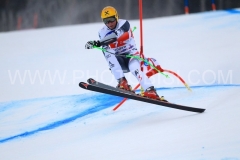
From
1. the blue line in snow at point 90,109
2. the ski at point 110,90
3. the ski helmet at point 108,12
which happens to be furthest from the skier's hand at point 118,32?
the blue line in snow at point 90,109

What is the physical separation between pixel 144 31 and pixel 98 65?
202 cm

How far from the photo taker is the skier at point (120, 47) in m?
6.59

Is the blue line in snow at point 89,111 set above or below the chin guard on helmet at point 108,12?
below

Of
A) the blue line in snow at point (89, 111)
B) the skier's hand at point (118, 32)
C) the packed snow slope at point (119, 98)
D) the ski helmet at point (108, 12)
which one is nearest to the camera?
the packed snow slope at point (119, 98)

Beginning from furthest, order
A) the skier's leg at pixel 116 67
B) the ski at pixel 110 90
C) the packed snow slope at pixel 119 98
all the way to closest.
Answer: the skier's leg at pixel 116 67 → the ski at pixel 110 90 → the packed snow slope at pixel 119 98

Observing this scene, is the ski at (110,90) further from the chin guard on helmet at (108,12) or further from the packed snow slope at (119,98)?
the chin guard on helmet at (108,12)

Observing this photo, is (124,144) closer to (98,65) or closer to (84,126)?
(84,126)

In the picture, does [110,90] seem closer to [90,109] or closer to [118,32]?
[118,32]

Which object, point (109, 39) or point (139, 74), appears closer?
point (109, 39)

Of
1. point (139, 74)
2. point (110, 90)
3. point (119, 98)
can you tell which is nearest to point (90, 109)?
→ point (119, 98)

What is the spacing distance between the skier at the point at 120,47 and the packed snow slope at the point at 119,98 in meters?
0.50

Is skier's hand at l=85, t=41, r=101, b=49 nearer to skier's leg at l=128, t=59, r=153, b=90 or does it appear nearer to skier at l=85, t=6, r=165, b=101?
skier at l=85, t=6, r=165, b=101

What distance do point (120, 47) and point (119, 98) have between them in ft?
5.41

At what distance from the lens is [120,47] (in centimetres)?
684
